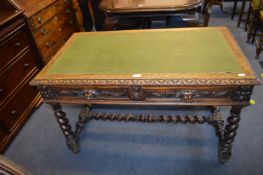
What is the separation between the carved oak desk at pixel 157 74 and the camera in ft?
4.47

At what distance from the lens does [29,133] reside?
240 cm

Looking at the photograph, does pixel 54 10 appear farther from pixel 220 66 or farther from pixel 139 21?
pixel 220 66

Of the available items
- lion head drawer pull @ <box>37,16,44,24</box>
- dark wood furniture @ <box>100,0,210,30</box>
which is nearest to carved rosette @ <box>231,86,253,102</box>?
dark wood furniture @ <box>100,0,210,30</box>

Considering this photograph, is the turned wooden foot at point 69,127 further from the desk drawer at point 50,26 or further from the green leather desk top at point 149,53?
the desk drawer at point 50,26

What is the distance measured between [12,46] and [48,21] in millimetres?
871

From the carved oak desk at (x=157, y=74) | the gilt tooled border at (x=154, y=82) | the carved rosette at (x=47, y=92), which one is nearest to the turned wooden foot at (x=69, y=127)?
the carved oak desk at (x=157, y=74)

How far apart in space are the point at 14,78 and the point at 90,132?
102 centimetres

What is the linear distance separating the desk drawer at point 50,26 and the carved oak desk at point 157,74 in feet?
3.98

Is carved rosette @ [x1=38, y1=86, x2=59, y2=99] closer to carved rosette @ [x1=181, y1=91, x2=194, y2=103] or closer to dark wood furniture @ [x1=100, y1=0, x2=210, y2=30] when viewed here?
carved rosette @ [x1=181, y1=91, x2=194, y2=103]

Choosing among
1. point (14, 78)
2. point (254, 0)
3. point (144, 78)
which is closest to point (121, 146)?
point (144, 78)

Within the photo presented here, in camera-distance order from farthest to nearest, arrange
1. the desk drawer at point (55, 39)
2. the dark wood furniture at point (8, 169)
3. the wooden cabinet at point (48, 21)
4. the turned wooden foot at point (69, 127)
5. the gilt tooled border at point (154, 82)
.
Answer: the desk drawer at point (55, 39)
the wooden cabinet at point (48, 21)
the turned wooden foot at point (69, 127)
the gilt tooled border at point (154, 82)
the dark wood furniture at point (8, 169)

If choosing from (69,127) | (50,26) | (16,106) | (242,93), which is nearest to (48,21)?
(50,26)

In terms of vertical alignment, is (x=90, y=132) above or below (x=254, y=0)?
below

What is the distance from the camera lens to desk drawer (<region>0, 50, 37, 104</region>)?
2203 millimetres
